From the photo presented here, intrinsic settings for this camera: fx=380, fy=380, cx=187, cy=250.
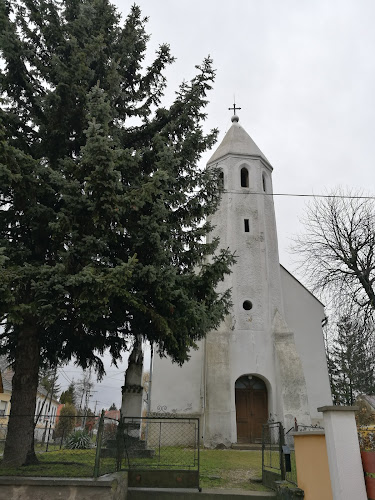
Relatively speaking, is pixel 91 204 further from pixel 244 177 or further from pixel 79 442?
pixel 244 177

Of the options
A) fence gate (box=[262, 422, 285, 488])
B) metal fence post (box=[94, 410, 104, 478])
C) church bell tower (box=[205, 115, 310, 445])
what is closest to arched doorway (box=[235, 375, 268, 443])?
church bell tower (box=[205, 115, 310, 445])

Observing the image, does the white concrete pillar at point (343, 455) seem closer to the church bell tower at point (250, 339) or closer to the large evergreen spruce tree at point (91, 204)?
the large evergreen spruce tree at point (91, 204)

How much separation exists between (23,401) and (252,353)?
10862 mm

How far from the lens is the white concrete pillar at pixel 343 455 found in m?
5.03

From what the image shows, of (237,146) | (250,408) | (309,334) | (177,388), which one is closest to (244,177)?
(237,146)

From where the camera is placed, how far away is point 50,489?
17.6 feet

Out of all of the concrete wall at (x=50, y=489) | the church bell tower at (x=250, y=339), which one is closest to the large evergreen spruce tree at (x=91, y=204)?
the concrete wall at (x=50, y=489)

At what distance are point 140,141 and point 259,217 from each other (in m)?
10.3

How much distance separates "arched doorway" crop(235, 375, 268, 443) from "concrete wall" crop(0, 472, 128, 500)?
11174mm

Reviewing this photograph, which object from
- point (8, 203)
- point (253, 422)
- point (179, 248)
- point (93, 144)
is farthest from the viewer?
point (253, 422)

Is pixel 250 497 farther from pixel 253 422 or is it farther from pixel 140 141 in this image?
pixel 253 422

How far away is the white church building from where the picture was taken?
49.1 feet

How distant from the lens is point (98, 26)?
9.44m

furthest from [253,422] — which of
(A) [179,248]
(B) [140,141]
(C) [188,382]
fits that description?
(B) [140,141]
